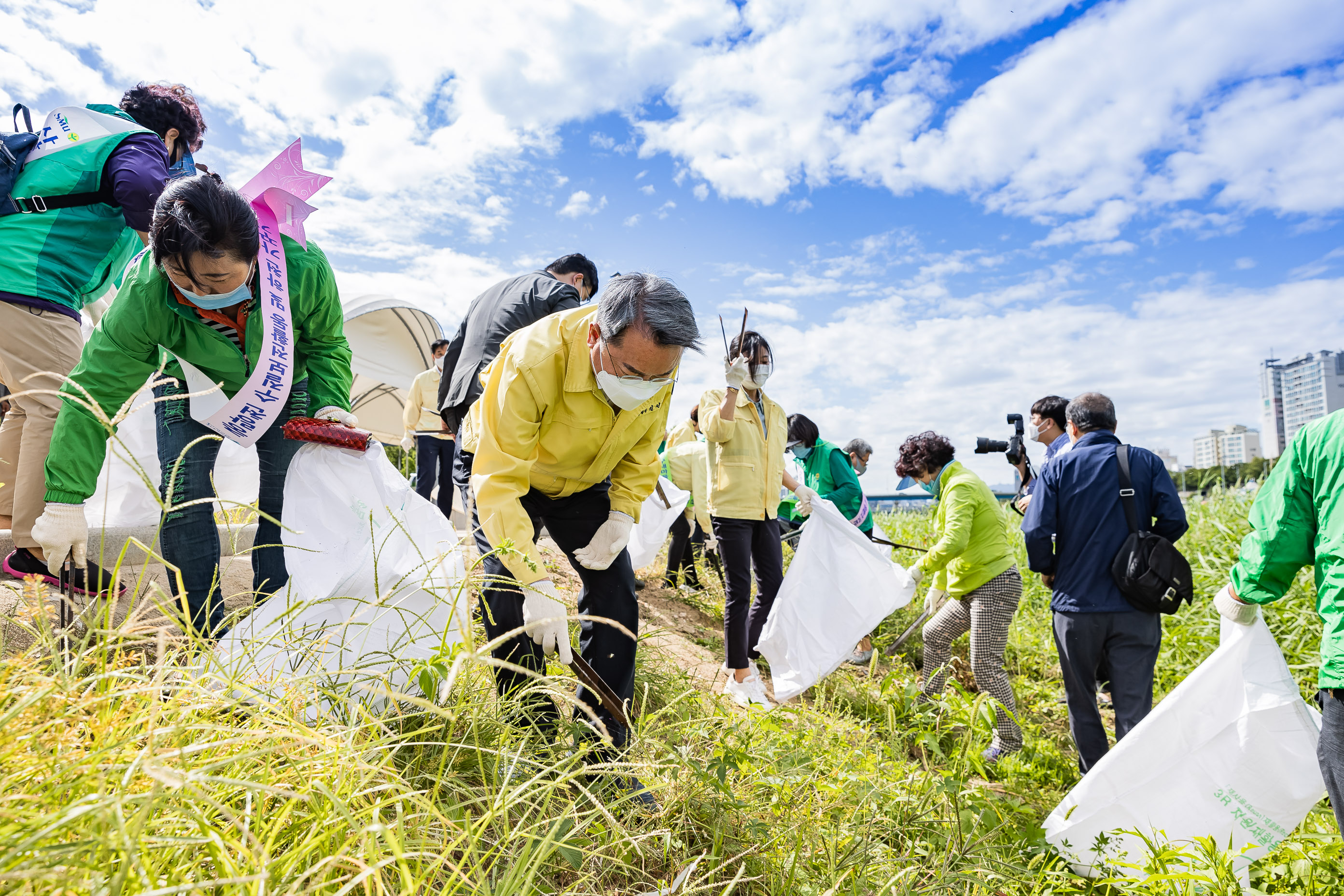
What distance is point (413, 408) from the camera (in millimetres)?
5734

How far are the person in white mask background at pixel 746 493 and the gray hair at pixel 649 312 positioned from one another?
1930mm

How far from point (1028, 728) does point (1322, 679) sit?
1.89 metres

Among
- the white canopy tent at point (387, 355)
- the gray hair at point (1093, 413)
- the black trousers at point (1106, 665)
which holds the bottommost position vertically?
the black trousers at point (1106, 665)

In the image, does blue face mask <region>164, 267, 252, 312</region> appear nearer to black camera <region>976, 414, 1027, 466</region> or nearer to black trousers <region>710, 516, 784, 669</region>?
black trousers <region>710, 516, 784, 669</region>

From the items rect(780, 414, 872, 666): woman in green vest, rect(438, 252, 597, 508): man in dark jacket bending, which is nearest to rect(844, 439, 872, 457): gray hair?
rect(780, 414, 872, 666): woman in green vest

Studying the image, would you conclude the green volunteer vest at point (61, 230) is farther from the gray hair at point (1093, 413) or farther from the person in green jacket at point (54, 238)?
the gray hair at point (1093, 413)

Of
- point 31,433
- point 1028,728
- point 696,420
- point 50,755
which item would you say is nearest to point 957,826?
point 50,755

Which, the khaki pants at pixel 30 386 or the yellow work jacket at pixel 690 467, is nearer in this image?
the khaki pants at pixel 30 386

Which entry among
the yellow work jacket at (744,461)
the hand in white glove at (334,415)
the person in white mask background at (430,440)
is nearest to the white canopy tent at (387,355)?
the person in white mask background at (430,440)

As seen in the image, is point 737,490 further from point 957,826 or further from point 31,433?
point 31,433

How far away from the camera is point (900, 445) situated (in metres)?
4.00

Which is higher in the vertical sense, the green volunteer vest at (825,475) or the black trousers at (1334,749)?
the green volunteer vest at (825,475)

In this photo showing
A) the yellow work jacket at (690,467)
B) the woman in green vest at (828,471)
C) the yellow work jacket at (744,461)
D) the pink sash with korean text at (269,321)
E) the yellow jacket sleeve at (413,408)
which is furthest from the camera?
the yellow jacket sleeve at (413,408)

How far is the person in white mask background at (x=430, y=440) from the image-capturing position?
5605mm
